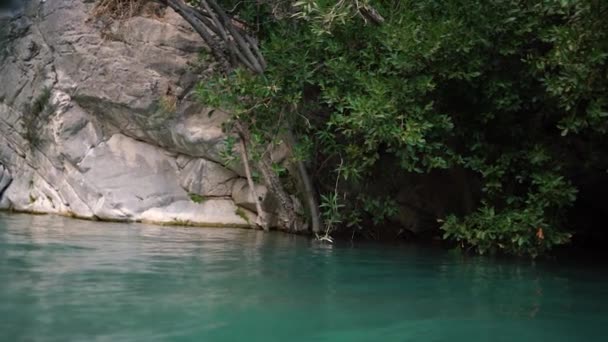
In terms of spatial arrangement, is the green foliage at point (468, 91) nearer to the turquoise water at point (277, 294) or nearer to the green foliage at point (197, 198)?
the turquoise water at point (277, 294)

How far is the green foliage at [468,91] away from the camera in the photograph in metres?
6.41

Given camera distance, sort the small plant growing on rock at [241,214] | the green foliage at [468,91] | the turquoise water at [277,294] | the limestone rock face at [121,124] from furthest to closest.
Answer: the limestone rock face at [121,124] → the small plant growing on rock at [241,214] → the green foliage at [468,91] → the turquoise water at [277,294]

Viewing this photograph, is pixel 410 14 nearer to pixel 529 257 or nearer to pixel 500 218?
pixel 500 218

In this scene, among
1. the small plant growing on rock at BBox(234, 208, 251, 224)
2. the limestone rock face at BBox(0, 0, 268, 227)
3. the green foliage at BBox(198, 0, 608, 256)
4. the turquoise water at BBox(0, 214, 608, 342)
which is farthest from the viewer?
the limestone rock face at BBox(0, 0, 268, 227)

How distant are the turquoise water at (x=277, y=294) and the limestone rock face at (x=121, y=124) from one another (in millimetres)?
3252

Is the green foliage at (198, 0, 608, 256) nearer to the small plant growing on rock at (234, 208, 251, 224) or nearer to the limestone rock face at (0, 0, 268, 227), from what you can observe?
the small plant growing on rock at (234, 208, 251, 224)

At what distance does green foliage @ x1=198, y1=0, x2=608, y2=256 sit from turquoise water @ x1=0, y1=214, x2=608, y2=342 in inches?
33.1

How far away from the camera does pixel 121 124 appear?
11906 millimetres

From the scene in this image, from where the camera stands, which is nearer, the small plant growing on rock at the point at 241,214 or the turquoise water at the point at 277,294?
the turquoise water at the point at 277,294

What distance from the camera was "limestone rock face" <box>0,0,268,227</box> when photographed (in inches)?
447

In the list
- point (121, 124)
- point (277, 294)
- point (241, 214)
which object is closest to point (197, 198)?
point (241, 214)

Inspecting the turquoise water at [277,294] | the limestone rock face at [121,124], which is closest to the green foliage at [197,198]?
the limestone rock face at [121,124]

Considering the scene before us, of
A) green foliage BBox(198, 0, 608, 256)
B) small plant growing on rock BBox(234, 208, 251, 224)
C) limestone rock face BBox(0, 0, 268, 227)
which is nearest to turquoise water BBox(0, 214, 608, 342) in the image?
green foliage BBox(198, 0, 608, 256)

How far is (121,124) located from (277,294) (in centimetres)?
796
